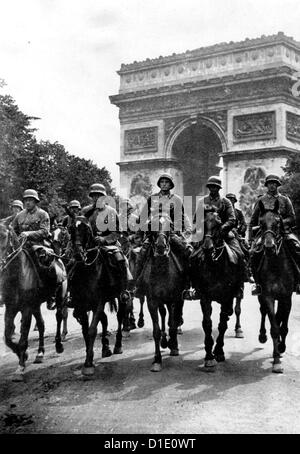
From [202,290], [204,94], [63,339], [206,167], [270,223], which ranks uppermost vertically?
[204,94]

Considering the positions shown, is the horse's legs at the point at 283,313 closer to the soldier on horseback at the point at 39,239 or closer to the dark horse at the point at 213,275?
the dark horse at the point at 213,275

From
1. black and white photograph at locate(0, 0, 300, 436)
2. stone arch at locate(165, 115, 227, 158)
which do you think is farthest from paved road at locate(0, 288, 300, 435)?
stone arch at locate(165, 115, 227, 158)

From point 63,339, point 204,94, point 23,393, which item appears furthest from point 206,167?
point 23,393

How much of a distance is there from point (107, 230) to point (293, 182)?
18280 millimetres

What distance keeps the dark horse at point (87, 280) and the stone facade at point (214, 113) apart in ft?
80.3

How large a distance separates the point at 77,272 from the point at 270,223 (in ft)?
9.66

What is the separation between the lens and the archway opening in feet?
121

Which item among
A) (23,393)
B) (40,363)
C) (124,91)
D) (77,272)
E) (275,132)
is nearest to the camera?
(23,393)

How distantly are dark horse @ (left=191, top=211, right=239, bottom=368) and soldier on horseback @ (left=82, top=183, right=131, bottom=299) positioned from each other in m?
1.13

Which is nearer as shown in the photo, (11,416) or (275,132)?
(11,416)

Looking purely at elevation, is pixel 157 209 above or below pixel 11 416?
above

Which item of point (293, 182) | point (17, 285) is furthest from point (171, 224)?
point (293, 182)
